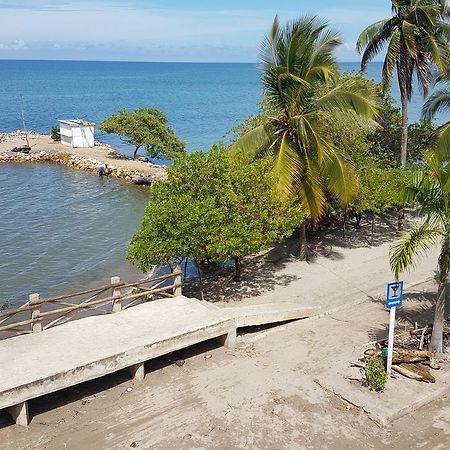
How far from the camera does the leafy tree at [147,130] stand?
45109mm

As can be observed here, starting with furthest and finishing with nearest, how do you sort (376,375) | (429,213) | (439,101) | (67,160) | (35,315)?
(67,160)
(439,101)
(35,315)
(429,213)
(376,375)

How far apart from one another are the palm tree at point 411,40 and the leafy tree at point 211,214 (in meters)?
7.74

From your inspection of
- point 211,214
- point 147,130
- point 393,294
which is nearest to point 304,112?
point 211,214

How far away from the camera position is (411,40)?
19.7 m

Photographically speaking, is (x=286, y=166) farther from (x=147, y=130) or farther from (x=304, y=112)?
(x=147, y=130)

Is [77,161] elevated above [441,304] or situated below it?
below

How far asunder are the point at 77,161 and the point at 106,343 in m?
38.6

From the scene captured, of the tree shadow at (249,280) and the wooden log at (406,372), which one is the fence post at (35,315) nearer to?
the tree shadow at (249,280)

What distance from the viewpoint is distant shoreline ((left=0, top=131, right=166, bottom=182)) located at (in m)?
43.4

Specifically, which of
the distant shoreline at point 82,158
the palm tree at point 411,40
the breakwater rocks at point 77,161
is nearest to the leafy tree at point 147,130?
the distant shoreline at point 82,158

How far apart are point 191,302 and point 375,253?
9.61 meters

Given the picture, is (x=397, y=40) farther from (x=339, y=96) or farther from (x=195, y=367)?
(x=195, y=367)

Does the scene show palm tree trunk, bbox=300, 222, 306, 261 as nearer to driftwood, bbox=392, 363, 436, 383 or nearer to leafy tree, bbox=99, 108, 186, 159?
driftwood, bbox=392, 363, 436, 383

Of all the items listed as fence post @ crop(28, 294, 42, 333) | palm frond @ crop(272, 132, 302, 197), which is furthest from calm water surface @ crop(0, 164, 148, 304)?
palm frond @ crop(272, 132, 302, 197)
